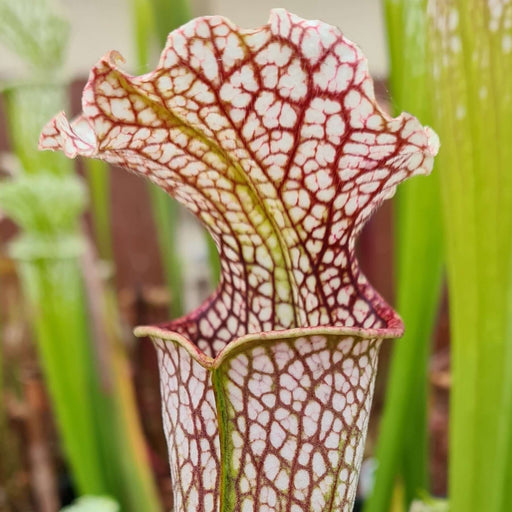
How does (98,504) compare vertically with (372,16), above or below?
below

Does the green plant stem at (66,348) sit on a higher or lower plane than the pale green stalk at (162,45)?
lower

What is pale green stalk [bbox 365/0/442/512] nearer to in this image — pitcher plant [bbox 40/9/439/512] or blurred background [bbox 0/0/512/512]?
blurred background [bbox 0/0/512/512]

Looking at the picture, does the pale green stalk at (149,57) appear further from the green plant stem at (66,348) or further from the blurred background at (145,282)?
the green plant stem at (66,348)

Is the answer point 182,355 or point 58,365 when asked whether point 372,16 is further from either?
point 182,355

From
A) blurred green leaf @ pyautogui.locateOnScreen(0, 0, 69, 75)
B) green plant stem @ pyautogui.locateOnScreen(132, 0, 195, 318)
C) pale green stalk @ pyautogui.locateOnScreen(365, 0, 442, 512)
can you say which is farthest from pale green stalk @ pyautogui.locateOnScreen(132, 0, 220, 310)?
pale green stalk @ pyautogui.locateOnScreen(365, 0, 442, 512)

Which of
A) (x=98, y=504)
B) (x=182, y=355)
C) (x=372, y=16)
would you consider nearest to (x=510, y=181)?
(x=182, y=355)

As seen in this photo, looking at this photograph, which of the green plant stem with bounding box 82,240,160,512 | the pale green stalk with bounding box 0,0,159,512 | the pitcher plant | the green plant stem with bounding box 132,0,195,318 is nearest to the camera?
the pitcher plant

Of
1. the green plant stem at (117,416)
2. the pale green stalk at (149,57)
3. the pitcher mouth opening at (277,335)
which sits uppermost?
the pale green stalk at (149,57)

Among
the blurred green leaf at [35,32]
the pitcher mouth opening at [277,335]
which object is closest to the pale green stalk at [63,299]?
the blurred green leaf at [35,32]
